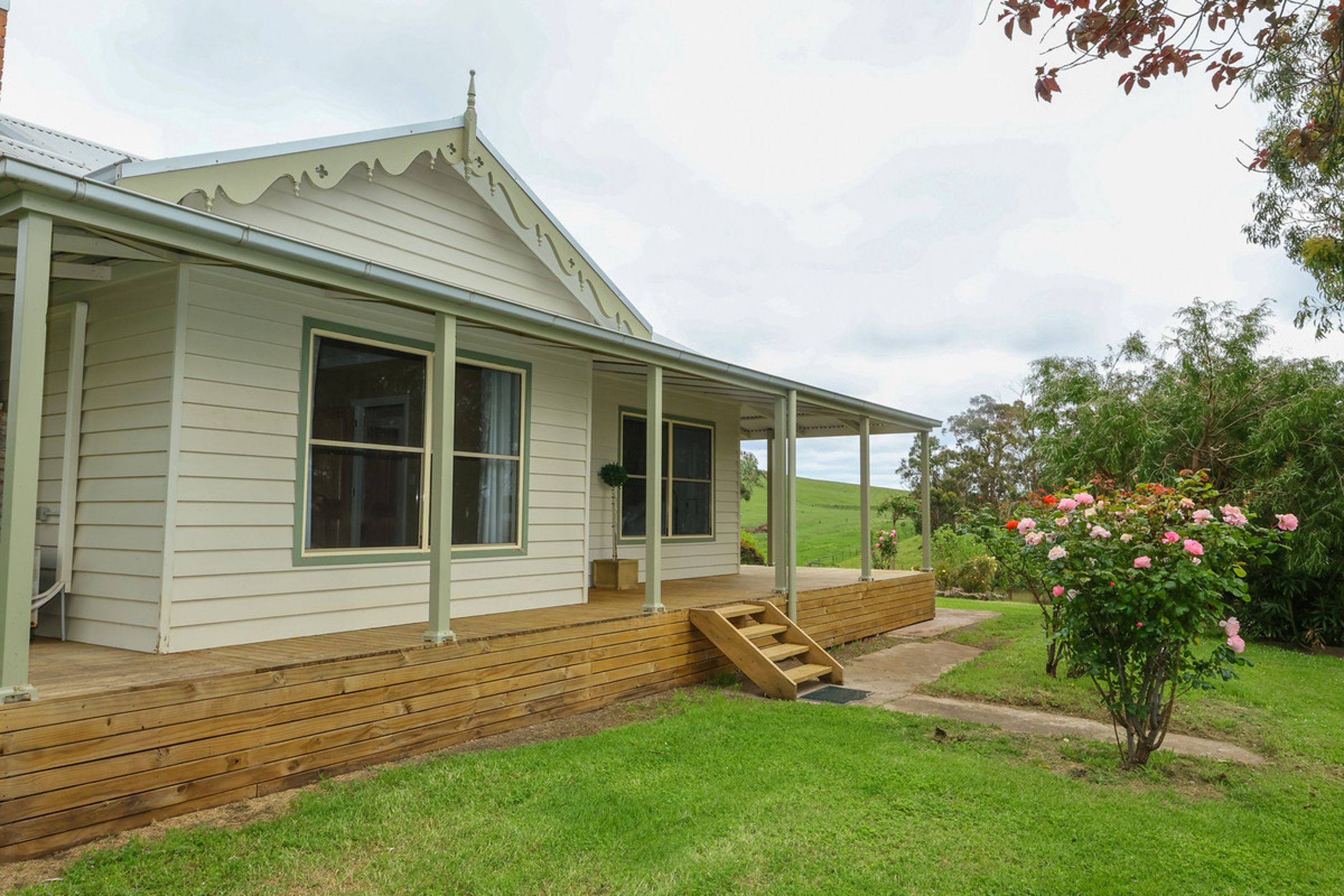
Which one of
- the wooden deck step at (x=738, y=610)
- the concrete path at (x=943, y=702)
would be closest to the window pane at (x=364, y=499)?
the wooden deck step at (x=738, y=610)

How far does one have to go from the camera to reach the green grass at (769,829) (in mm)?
3012

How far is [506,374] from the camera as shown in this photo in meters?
6.45

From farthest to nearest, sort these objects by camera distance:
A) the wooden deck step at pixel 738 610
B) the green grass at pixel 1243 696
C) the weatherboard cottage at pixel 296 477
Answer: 1. the wooden deck step at pixel 738 610
2. the green grass at pixel 1243 696
3. the weatherboard cottage at pixel 296 477

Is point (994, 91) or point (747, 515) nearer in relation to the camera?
point (994, 91)

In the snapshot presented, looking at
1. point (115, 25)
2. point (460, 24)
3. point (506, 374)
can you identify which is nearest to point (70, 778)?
point (506, 374)

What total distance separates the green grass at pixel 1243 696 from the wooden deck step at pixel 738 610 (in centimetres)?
161

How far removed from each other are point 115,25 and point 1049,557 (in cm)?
1214

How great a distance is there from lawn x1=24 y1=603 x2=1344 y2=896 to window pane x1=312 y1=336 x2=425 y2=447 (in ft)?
7.26

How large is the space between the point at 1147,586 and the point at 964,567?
1237 cm

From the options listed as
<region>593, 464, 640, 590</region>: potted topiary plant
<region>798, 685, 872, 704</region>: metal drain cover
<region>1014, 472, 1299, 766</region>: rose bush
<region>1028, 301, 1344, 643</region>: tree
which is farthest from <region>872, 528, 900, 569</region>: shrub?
<region>1014, 472, 1299, 766</region>: rose bush

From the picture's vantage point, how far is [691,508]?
384 inches

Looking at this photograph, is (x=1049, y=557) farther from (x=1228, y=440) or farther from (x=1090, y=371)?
(x=1090, y=371)

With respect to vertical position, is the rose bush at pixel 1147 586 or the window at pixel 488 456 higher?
the window at pixel 488 456

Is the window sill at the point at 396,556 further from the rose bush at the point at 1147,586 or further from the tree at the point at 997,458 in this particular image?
the tree at the point at 997,458
